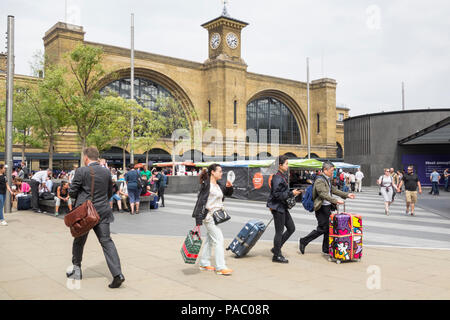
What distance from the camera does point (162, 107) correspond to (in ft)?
123

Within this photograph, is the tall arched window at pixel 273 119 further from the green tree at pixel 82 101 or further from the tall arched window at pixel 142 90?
the green tree at pixel 82 101

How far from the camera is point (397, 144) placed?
33219mm

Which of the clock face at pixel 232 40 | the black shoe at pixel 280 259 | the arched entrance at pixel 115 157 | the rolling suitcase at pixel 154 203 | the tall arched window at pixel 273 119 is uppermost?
the clock face at pixel 232 40

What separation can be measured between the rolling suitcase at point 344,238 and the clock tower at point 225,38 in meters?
44.7

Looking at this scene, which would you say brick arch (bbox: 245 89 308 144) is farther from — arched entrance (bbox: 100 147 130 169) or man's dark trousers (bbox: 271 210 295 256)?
man's dark trousers (bbox: 271 210 295 256)

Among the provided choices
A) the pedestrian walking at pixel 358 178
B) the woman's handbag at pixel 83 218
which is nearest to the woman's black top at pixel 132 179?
the woman's handbag at pixel 83 218

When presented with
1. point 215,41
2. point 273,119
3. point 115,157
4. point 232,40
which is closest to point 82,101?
point 115,157

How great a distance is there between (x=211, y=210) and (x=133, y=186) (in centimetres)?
827

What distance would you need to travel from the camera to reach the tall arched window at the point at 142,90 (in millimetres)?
45281

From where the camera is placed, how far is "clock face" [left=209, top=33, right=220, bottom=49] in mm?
51219

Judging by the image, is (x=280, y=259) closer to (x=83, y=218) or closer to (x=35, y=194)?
(x=83, y=218)
